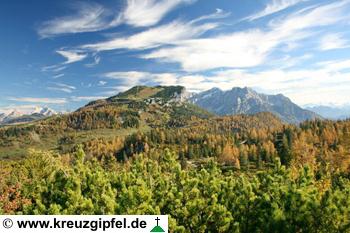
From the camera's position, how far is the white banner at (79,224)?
27869 millimetres

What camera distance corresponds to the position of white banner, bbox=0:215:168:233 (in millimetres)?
27869

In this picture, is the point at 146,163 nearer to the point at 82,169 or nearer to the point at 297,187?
the point at 82,169

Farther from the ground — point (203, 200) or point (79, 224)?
point (79, 224)

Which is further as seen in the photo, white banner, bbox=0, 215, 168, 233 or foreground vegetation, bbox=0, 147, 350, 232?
foreground vegetation, bbox=0, 147, 350, 232

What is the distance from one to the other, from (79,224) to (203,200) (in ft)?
49.7

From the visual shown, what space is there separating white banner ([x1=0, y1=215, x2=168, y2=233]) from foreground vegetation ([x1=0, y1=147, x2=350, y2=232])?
4.59 meters

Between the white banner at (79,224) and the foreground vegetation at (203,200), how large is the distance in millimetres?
4594

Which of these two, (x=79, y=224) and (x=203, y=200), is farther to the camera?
(x=203, y=200)

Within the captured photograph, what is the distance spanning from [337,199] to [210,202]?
41.4ft

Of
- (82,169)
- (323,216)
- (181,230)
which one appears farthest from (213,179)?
(82,169)

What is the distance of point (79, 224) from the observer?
92.5ft

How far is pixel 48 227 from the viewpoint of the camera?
27.9m

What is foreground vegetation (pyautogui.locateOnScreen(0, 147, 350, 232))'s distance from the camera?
36.3m

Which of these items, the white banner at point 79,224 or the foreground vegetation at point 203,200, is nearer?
the white banner at point 79,224
